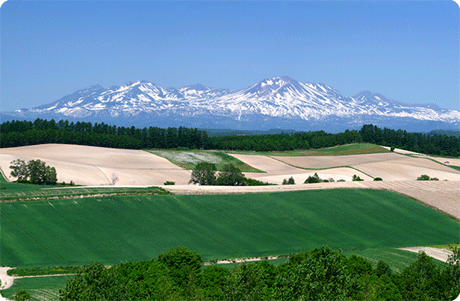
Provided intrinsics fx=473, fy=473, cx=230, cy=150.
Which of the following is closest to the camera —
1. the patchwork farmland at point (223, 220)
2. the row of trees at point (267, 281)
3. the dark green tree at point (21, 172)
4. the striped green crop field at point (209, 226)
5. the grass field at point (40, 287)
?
the row of trees at point (267, 281)

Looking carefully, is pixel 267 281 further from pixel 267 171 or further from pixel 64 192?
pixel 267 171

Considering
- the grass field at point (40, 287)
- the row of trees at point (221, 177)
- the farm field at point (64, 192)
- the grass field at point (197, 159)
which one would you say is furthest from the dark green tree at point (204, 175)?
the grass field at point (40, 287)

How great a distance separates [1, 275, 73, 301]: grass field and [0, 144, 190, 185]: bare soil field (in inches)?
2387

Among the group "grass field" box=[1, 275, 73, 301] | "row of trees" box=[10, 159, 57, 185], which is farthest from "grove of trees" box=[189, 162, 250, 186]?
"grass field" box=[1, 275, 73, 301]

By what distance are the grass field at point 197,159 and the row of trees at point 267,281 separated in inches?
3910

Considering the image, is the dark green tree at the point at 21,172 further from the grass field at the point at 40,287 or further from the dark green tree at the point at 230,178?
the grass field at the point at 40,287

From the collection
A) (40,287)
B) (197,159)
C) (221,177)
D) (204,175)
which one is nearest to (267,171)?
(197,159)

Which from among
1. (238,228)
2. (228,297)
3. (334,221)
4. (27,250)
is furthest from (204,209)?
(228,297)

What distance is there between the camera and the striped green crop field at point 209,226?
5406 cm

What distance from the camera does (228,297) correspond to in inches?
1267

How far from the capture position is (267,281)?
3912 centimetres

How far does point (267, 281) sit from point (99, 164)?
105m

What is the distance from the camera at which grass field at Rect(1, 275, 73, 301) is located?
35.8 meters

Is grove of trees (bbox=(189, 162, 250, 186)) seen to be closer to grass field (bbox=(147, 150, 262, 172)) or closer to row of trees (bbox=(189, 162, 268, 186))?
row of trees (bbox=(189, 162, 268, 186))
